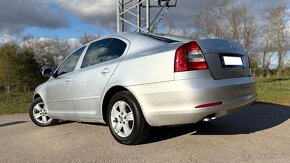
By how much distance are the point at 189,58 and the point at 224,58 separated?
56 cm

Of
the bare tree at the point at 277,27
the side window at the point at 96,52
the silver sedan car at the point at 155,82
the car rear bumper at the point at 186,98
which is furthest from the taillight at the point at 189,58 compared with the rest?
the bare tree at the point at 277,27

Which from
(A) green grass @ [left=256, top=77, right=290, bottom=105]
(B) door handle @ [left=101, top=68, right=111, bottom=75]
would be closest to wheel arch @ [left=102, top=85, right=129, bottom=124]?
(B) door handle @ [left=101, top=68, right=111, bottom=75]

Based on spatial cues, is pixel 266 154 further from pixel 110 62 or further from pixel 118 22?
pixel 118 22

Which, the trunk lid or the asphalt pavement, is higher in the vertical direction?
the trunk lid

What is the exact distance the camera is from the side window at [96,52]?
5295mm

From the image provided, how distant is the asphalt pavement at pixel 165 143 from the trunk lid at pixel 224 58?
94cm

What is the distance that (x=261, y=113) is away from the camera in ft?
24.0

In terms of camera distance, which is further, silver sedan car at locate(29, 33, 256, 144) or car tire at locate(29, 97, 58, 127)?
car tire at locate(29, 97, 58, 127)

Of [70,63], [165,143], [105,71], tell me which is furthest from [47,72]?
[165,143]

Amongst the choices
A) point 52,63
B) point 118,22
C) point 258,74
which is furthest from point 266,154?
point 258,74

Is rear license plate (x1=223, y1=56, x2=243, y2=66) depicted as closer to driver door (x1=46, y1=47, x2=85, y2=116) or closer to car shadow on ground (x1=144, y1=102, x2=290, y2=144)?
car shadow on ground (x1=144, y1=102, x2=290, y2=144)

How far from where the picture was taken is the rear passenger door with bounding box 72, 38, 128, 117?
495cm

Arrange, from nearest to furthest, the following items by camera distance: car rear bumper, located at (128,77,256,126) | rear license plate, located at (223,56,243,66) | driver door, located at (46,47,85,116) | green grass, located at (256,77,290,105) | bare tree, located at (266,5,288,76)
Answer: car rear bumper, located at (128,77,256,126) → rear license plate, located at (223,56,243,66) → driver door, located at (46,47,85,116) → green grass, located at (256,77,290,105) → bare tree, located at (266,5,288,76)

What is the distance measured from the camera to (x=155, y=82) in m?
4.21
